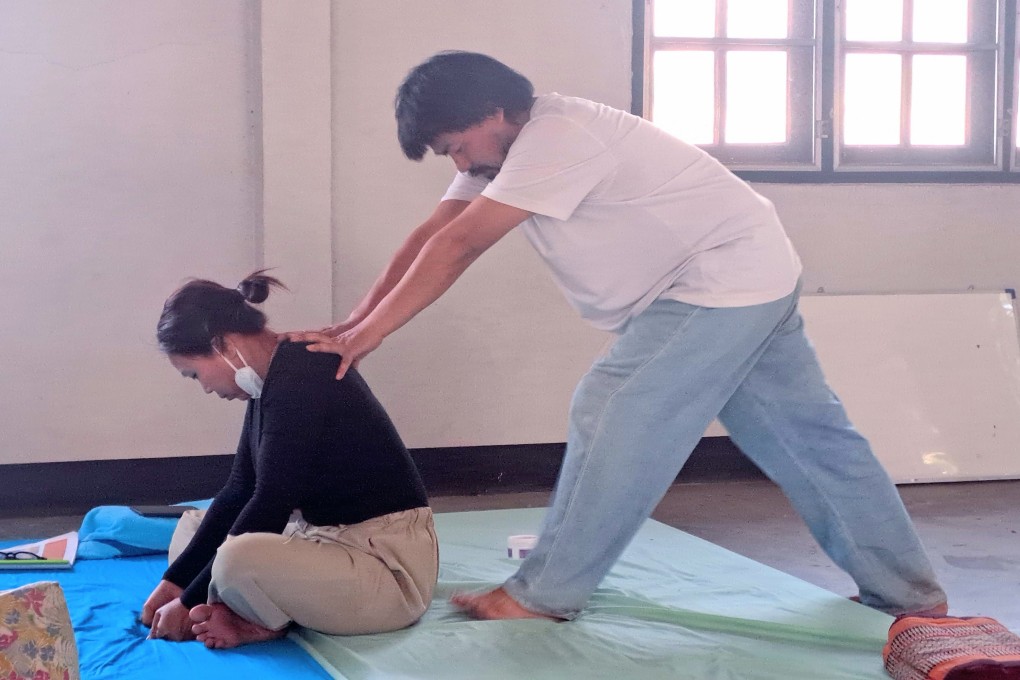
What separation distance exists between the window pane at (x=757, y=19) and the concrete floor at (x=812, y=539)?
181 centimetres

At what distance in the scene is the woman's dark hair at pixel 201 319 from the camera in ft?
6.69

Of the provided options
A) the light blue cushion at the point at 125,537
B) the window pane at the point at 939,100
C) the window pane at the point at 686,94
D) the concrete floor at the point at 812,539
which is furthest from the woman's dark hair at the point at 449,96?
the window pane at the point at 939,100


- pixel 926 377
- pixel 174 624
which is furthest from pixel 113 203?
pixel 926 377

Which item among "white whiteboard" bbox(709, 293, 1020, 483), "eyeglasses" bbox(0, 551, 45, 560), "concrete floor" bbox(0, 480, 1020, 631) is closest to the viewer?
"eyeglasses" bbox(0, 551, 45, 560)

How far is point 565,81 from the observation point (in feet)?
13.4

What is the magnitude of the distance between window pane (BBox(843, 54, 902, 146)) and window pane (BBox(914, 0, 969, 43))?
0.16m

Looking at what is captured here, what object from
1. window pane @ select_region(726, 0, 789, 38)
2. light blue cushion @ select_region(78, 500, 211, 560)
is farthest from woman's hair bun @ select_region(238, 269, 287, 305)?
window pane @ select_region(726, 0, 789, 38)

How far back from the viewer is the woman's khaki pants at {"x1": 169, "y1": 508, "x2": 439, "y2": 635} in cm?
194

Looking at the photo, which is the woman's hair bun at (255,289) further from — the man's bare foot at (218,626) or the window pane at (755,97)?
the window pane at (755,97)

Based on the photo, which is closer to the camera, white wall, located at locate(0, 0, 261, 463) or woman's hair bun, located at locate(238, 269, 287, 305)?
woman's hair bun, located at locate(238, 269, 287, 305)

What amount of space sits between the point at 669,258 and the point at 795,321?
331 mm

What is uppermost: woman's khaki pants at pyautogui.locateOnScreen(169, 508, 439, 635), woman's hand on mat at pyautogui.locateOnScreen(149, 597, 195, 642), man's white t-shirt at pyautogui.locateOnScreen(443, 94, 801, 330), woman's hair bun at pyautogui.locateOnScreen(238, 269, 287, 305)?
man's white t-shirt at pyautogui.locateOnScreen(443, 94, 801, 330)

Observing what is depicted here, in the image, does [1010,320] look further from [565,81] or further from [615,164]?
[615,164]

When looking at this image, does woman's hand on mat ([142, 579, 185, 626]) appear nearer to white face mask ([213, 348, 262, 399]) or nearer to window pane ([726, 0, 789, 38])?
white face mask ([213, 348, 262, 399])
